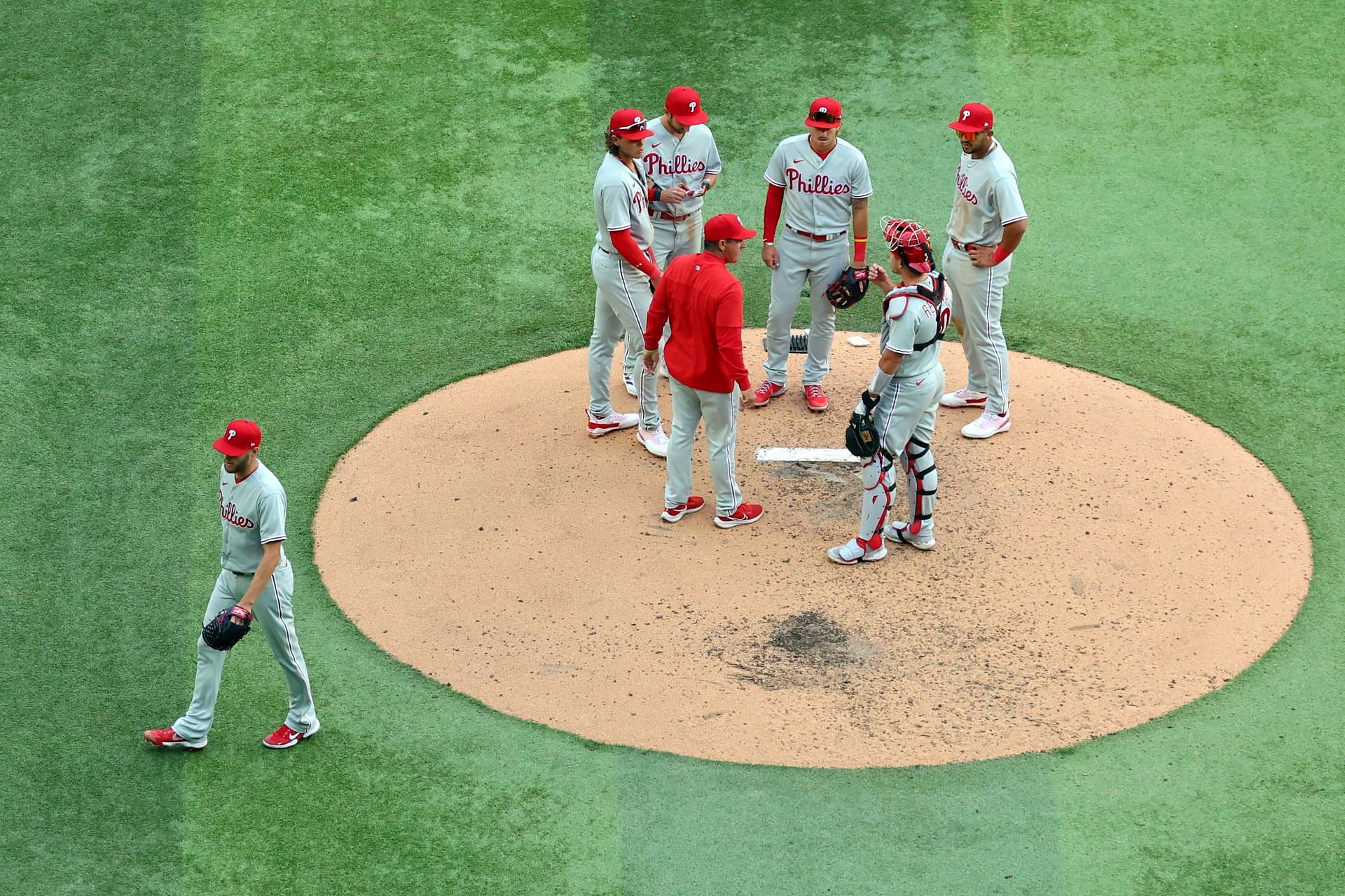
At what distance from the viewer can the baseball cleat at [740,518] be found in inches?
287

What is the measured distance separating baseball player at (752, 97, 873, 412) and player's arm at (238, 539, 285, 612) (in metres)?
3.60

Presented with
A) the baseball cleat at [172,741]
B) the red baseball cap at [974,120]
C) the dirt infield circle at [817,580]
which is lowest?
the baseball cleat at [172,741]

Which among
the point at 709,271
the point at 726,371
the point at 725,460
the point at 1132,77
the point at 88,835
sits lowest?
the point at 88,835

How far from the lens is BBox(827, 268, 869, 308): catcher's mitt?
303 inches

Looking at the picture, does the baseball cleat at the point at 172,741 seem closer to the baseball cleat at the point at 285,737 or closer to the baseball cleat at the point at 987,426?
the baseball cleat at the point at 285,737

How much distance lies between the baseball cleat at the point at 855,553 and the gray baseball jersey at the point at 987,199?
1.97m

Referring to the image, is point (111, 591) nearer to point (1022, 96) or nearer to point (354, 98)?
point (354, 98)

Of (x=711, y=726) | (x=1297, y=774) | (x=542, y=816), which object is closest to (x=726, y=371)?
(x=711, y=726)

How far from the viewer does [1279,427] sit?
7992 mm

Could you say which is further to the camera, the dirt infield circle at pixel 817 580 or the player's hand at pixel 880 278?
the player's hand at pixel 880 278

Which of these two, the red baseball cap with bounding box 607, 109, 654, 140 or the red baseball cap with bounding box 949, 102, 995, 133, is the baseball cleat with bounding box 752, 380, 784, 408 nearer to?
the red baseball cap with bounding box 607, 109, 654, 140

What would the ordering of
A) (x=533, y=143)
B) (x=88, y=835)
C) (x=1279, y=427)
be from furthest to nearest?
(x=533, y=143), (x=1279, y=427), (x=88, y=835)

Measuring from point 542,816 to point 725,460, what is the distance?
2329 millimetres

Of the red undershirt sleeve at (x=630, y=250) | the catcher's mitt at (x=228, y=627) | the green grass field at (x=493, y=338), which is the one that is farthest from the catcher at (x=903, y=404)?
the catcher's mitt at (x=228, y=627)
